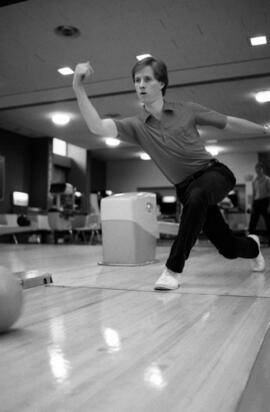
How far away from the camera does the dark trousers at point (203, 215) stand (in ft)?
5.61

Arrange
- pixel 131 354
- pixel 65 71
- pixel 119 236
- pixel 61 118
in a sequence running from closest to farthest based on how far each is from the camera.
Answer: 1. pixel 131 354
2. pixel 119 236
3. pixel 65 71
4. pixel 61 118

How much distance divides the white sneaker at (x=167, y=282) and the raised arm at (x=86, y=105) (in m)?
0.61

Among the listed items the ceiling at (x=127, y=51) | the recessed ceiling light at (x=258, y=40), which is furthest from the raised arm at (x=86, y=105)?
the recessed ceiling light at (x=258, y=40)

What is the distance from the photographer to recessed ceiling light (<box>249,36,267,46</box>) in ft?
15.7

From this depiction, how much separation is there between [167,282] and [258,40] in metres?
4.08

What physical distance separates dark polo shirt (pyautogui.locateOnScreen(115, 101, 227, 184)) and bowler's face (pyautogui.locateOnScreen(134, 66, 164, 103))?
9 centimetres

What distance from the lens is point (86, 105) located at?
1.68m

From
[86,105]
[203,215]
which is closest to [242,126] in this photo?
[203,215]

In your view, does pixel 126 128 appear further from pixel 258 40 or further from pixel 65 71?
pixel 65 71

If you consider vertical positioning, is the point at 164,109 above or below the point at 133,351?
above

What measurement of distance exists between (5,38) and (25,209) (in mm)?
5407

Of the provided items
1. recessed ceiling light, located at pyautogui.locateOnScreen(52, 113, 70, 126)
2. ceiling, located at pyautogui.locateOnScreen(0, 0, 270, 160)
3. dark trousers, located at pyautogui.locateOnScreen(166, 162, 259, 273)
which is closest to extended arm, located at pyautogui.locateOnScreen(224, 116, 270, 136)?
dark trousers, located at pyautogui.locateOnScreen(166, 162, 259, 273)

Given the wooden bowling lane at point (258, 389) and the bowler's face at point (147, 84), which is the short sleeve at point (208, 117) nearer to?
the bowler's face at point (147, 84)

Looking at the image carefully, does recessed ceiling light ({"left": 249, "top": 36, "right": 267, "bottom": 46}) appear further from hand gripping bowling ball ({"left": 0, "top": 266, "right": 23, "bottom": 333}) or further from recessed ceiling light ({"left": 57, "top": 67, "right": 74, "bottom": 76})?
hand gripping bowling ball ({"left": 0, "top": 266, "right": 23, "bottom": 333})
